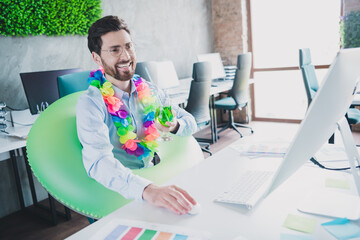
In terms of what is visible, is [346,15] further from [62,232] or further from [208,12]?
[62,232]

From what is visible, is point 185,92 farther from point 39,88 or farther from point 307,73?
point 39,88

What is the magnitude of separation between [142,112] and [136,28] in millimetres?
2621

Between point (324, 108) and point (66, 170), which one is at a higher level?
point (324, 108)

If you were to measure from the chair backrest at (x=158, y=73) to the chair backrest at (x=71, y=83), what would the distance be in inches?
54.4

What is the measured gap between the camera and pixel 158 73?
3857 millimetres

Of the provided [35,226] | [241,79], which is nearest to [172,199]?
[35,226]

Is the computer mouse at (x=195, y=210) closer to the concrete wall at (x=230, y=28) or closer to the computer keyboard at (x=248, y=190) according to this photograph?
the computer keyboard at (x=248, y=190)

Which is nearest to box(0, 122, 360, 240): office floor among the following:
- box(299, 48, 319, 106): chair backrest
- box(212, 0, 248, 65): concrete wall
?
box(299, 48, 319, 106): chair backrest

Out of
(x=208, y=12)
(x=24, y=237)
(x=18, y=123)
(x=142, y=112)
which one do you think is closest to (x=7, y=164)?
(x=18, y=123)

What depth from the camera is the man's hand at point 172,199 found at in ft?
3.00

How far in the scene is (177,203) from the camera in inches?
36.4

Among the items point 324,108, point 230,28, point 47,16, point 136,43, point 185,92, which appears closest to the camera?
point 324,108

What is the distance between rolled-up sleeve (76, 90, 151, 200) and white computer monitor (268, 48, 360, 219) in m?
0.53

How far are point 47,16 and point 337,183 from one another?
2903 mm
